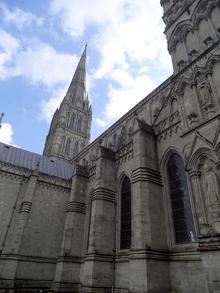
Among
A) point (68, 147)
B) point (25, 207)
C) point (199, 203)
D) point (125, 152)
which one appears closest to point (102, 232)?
point (125, 152)

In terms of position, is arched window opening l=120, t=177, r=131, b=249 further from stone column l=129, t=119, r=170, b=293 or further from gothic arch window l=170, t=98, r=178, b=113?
gothic arch window l=170, t=98, r=178, b=113

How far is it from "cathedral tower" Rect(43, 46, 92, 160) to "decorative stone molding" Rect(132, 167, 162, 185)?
33137mm

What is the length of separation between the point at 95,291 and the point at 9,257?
27.6 feet

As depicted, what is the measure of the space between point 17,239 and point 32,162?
370 inches

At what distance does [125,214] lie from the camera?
48.3 ft

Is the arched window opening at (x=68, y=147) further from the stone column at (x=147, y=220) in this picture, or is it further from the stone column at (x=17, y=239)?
the stone column at (x=147, y=220)

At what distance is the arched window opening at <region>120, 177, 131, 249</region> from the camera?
547 inches

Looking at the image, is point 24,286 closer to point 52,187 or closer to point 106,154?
point 52,187

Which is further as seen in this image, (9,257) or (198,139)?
(9,257)

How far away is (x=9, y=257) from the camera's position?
56.3ft

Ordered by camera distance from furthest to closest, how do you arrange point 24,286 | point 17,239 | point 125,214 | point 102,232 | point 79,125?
→ point 79,125 → point 17,239 → point 24,286 → point 125,214 → point 102,232

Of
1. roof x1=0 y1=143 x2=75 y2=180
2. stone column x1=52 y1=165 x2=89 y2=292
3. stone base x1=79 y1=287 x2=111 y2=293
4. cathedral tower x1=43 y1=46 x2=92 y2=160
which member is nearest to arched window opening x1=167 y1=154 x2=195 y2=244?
stone base x1=79 y1=287 x2=111 y2=293

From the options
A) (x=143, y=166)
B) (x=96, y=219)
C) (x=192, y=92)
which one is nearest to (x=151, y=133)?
(x=143, y=166)

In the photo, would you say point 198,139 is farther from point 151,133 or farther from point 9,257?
point 9,257
